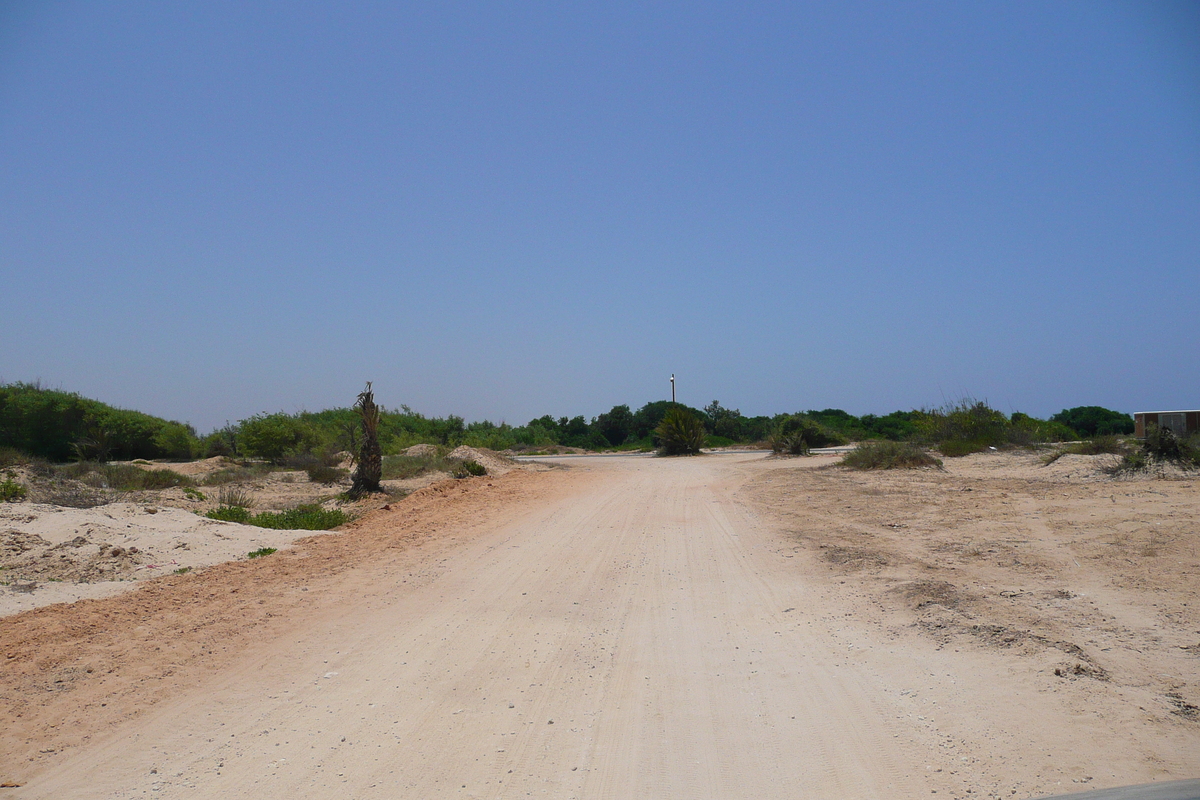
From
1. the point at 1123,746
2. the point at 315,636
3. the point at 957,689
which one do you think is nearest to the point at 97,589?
the point at 315,636

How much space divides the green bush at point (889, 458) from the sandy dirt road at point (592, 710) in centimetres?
1089

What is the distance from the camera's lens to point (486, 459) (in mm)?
23922

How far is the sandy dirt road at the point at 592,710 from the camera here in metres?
3.66

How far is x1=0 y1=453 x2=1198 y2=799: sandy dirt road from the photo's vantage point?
3658 mm

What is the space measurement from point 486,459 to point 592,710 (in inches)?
779

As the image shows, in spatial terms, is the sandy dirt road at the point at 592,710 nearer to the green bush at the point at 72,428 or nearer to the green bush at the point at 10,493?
the green bush at the point at 10,493

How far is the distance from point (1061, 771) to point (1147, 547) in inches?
196

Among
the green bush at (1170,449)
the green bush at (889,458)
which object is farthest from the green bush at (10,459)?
the green bush at (1170,449)

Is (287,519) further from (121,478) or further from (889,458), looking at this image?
(889,458)

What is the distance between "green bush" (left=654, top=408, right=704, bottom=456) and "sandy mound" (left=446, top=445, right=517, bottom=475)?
1042 centimetres

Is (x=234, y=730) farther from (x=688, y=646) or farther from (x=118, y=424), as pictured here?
(x=118, y=424)

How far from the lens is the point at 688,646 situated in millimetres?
5688

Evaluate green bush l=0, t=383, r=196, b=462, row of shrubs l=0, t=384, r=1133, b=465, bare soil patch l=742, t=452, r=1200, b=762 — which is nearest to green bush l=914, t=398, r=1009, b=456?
row of shrubs l=0, t=384, r=1133, b=465

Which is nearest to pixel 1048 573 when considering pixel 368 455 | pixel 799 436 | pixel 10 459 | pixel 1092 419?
pixel 368 455
